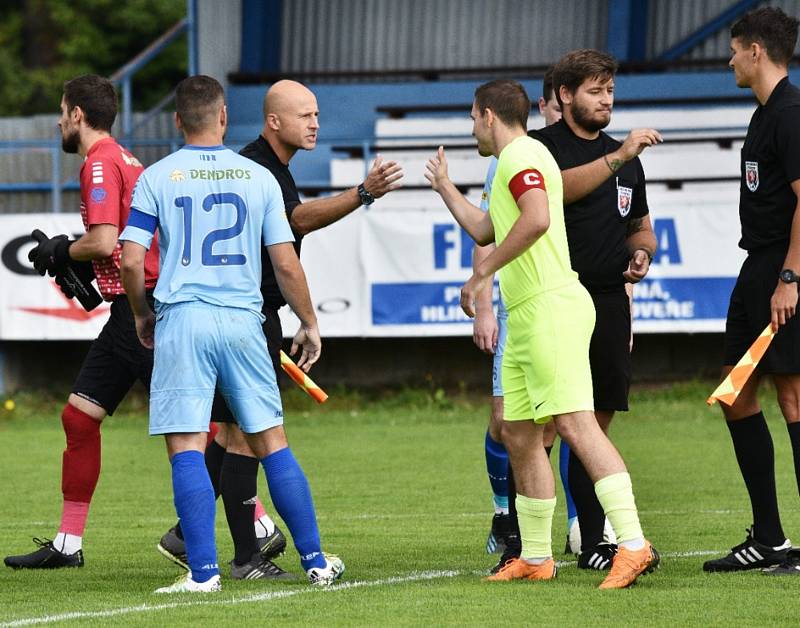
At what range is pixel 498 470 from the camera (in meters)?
7.25

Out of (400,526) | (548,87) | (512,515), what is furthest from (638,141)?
(400,526)

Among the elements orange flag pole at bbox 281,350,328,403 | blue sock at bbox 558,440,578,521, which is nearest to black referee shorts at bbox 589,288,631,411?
blue sock at bbox 558,440,578,521

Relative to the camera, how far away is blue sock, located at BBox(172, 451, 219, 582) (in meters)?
5.58

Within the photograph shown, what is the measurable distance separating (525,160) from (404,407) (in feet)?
33.9

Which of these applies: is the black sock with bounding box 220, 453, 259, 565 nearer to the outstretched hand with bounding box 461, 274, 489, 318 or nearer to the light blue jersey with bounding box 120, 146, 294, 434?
the light blue jersey with bounding box 120, 146, 294, 434

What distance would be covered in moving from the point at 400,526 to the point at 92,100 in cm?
284

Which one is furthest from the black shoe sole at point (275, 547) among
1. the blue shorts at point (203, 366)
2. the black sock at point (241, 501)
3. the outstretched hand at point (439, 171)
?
the outstretched hand at point (439, 171)

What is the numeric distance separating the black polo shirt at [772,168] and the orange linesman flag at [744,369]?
432 mm

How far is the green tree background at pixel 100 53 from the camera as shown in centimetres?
3284

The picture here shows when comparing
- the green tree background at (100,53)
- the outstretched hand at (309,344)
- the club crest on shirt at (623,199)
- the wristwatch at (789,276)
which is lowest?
the outstretched hand at (309,344)

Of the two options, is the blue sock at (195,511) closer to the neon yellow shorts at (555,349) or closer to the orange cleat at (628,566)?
the neon yellow shorts at (555,349)

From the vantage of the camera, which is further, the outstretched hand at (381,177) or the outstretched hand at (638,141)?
the outstretched hand at (381,177)

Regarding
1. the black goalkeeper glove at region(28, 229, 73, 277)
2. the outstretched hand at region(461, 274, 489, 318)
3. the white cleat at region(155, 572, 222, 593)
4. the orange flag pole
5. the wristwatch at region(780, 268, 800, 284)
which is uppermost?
the black goalkeeper glove at region(28, 229, 73, 277)

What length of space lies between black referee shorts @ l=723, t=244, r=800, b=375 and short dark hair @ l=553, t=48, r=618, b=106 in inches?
39.7
